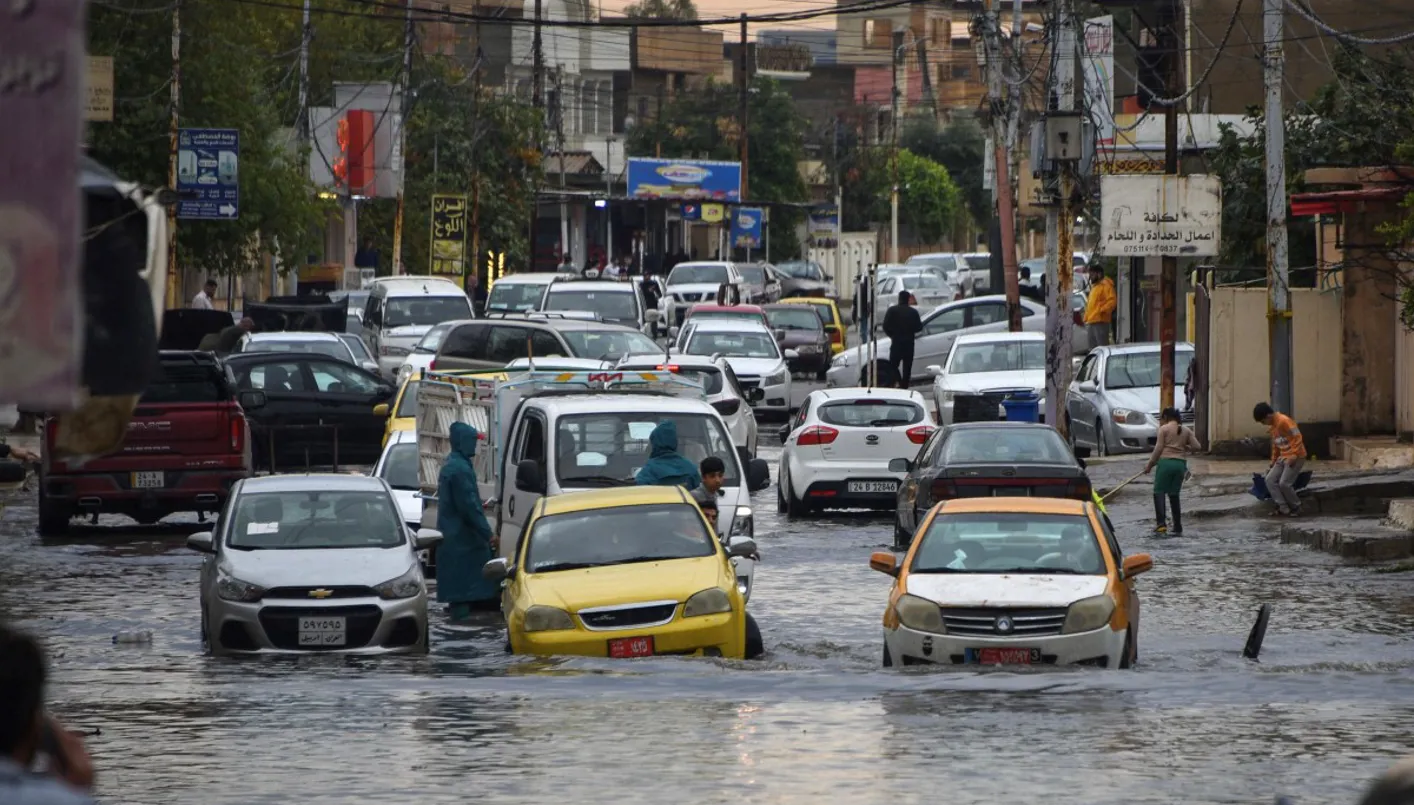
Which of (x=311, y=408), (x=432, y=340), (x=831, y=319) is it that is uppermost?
(x=831, y=319)

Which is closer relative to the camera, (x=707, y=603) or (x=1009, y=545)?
(x=707, y=603)

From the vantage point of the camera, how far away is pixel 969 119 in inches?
4943

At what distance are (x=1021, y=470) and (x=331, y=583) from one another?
7665 millimetres

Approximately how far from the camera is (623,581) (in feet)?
50.0

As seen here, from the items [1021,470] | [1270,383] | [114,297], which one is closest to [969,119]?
[1270,383]

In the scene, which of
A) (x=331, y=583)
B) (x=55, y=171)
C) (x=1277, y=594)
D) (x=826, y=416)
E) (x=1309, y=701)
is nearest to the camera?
(x=55, y=171)

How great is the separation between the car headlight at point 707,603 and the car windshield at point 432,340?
834 inches

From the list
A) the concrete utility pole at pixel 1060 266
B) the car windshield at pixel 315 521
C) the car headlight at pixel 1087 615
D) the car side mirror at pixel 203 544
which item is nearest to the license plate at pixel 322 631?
the car windshield at pixel 315 521

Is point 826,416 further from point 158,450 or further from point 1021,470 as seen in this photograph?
point 158,450

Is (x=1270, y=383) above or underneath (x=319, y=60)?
underneath

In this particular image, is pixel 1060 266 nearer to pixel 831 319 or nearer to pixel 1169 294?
pixel 1169 294

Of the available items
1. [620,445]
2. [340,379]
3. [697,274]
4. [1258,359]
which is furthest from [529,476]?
[697,274]

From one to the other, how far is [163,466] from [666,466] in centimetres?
873

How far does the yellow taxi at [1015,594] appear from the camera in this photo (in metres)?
14.6
